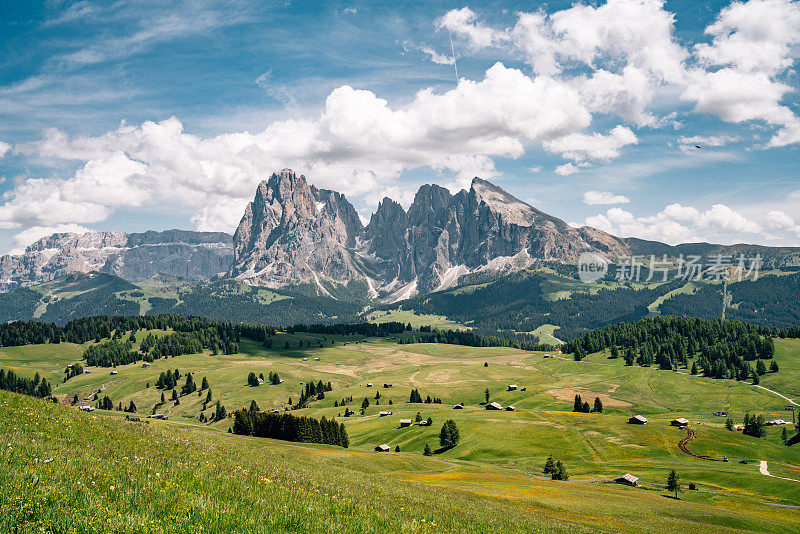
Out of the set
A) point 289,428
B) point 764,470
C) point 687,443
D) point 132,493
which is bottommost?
point 289,428

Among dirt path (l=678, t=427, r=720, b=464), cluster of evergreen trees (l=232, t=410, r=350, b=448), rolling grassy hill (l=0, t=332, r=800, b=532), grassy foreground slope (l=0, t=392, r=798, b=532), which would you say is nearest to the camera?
grassy foreground slope (l=0, t=392, r=798, b=532)

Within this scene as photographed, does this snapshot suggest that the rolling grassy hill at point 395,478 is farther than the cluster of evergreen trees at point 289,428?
No

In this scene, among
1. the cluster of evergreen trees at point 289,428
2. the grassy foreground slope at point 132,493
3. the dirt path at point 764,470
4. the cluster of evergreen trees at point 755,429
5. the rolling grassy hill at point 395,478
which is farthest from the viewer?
the cluster of evergreen trees at point 755,429

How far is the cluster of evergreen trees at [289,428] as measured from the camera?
10625 cm

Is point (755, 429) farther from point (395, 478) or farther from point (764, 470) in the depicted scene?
point (395, 478)

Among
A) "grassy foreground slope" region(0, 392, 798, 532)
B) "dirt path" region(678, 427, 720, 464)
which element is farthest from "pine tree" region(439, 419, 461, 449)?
"grassy foreground slope" region(0, 392, 798, 532)

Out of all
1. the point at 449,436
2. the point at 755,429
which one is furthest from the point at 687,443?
the point at 449,436

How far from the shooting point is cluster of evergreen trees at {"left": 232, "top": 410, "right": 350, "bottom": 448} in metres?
106

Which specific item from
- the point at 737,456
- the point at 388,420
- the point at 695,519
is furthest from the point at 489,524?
the point at 388,420

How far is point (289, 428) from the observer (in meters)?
108

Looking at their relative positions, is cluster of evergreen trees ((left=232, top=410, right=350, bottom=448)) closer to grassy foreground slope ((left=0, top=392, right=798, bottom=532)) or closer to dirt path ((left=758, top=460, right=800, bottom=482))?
grassy foreground slope ((left=0, top=392, right=798, bottom=532))

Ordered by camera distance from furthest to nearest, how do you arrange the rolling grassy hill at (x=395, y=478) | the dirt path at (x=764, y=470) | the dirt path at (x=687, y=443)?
1. the dirt path at (x=687, y=443)
2. the dirt path at (x=764, y=470)
3. the rolling grassy hill at (x=395, y=478)

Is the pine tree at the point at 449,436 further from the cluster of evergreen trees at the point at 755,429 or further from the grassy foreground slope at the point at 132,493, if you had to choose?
the grassy foreground slope at the point at 132,493

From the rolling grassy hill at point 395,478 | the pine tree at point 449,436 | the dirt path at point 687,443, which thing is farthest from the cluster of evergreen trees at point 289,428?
the dirt path at point 687,443
